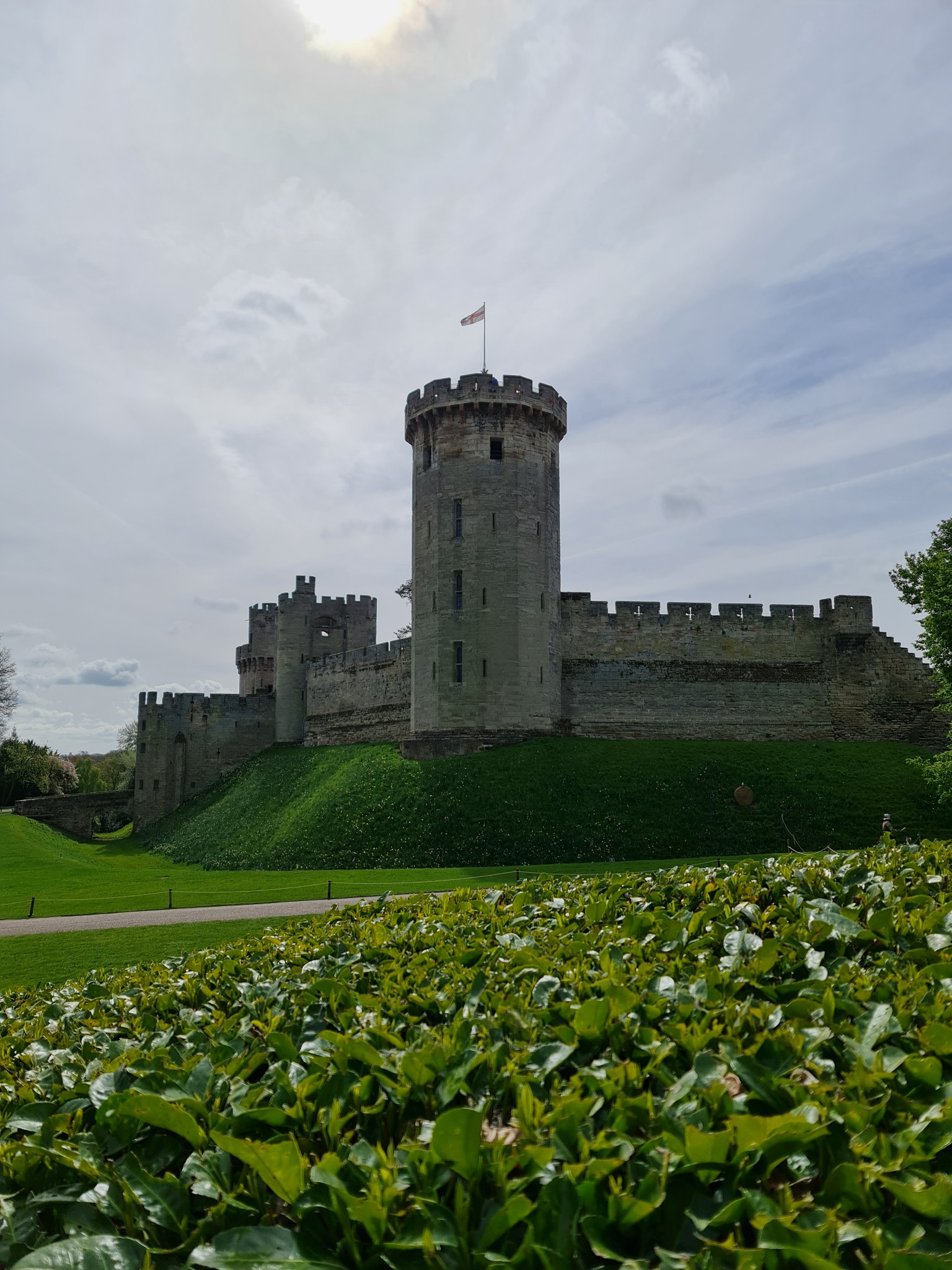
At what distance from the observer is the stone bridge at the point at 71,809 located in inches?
2005

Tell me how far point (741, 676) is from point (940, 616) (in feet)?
38.1

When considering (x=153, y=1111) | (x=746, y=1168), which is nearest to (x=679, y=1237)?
(x=746, y=1168)

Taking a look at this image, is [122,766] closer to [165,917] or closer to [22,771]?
[22,771]

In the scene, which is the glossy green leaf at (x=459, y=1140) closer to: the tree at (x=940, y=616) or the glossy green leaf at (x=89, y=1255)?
the glossy green leaf at (x=89, y=1255)

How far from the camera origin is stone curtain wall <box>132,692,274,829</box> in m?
51.5

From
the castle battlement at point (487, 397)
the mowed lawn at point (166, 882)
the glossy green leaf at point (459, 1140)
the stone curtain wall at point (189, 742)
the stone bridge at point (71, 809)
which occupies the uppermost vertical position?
the castle battlement at point (487, 397)

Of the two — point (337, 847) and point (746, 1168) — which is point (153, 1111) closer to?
point (746, 1168)

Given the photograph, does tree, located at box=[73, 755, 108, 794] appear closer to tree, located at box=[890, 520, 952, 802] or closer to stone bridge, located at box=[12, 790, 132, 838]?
stone bridge, located at box=[12, 790, 132, 838]

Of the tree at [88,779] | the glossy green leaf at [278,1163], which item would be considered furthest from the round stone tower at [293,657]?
the glossy green leaf at [278,1163]

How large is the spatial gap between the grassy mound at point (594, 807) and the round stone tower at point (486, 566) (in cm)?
225

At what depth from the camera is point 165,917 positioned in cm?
1927

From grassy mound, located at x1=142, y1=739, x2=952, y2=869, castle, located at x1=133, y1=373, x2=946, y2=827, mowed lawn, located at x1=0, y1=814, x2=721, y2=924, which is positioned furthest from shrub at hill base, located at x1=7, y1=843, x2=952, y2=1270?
castle, located at x1=133, y1=373, x2=946, y2=827

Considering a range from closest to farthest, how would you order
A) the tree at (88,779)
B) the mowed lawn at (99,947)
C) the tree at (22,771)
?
the mowed lawn at (99,947), the tree at (22,771), the tree at (88,779)

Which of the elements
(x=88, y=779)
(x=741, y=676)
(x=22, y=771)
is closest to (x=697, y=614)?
(x=741, y=676)
